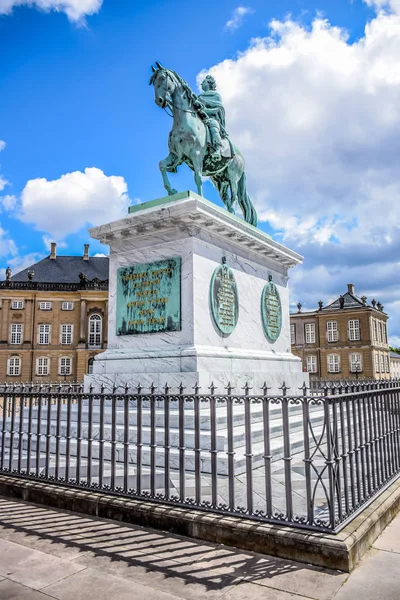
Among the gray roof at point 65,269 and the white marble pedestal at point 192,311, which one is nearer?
the white marble pedestal at point 192,311

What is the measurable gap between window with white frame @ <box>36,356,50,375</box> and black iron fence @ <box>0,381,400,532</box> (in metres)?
52.9

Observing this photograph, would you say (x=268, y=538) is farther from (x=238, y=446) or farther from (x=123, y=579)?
(x=238, y=446)

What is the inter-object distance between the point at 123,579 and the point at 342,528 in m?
1.77

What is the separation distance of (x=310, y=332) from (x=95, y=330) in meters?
30.7

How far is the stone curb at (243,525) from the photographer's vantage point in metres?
3.52

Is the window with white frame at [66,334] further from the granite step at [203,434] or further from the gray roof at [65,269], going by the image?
the granite step at [203,434]

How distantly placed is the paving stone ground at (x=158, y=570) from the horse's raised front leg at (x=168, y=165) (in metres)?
6.92

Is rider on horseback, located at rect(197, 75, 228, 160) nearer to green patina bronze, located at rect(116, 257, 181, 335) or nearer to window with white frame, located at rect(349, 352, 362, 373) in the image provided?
green patina bronze, located at rect(116, 257, 181, 335)

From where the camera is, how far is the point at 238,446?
19.3ft

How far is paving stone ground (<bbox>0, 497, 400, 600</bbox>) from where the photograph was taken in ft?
10.2

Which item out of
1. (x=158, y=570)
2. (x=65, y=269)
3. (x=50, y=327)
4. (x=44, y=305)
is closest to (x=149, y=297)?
(x=158, y=570)

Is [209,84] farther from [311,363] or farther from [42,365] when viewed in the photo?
[311,363]

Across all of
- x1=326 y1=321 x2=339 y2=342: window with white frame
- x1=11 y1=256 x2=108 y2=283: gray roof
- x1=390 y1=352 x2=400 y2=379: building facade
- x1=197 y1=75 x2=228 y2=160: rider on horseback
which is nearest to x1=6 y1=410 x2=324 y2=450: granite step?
x1=197 y1=75 x2=228 y2=160: rider on horseback

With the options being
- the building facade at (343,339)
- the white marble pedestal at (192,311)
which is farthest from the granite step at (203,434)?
the building facade at (343,339)
